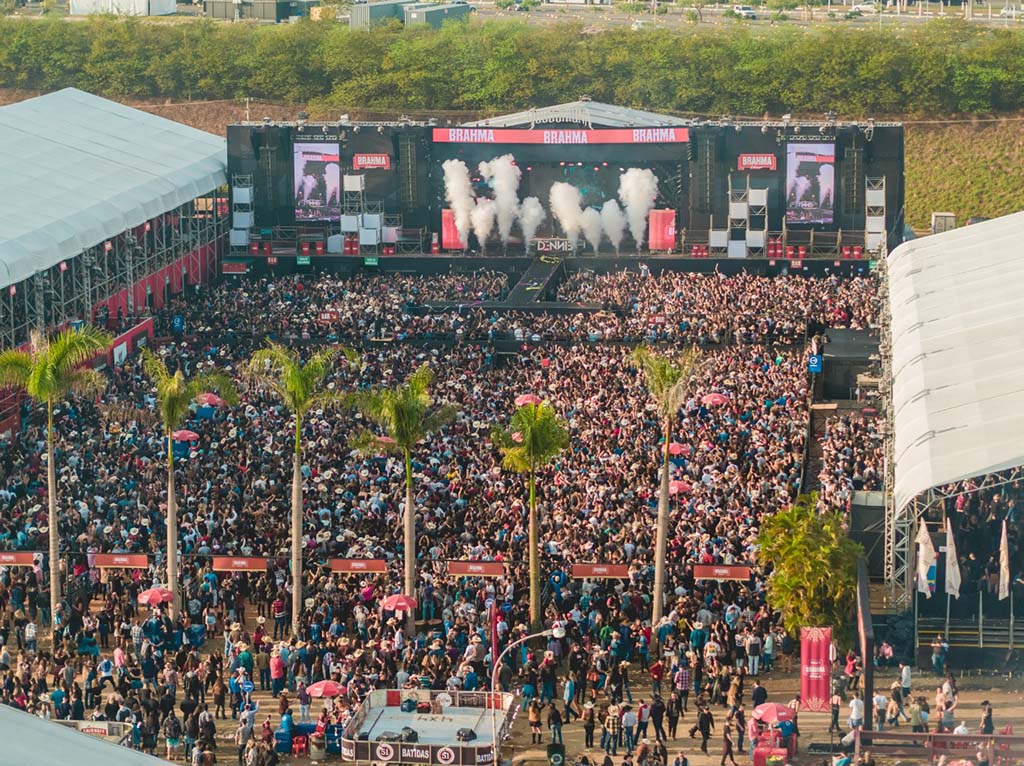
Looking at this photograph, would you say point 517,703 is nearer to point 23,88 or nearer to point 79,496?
point 79,496

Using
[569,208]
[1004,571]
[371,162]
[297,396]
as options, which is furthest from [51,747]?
[569,208]

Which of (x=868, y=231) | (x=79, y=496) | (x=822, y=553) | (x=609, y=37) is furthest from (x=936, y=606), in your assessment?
(x=609, y=37)

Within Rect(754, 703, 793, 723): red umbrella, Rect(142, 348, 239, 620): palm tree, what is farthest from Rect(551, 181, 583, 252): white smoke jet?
Rect(754, 703, 793, 723): red umbrella

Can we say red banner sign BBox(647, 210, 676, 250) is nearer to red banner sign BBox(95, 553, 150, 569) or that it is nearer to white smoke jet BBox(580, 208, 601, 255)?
white smoke jet BBox(580, 208, 601, 255)

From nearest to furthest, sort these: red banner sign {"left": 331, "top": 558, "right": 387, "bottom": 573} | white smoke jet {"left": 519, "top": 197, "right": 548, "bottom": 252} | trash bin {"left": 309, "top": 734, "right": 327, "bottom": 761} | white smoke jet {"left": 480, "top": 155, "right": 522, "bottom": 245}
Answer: trash bin {"left": 309, "top": 734, "right": 327, "bottom": 761}, red banner sign {"left": 331, "top": 558, "right": 387, "bottom": 573}, white smoke jet {"left": 480, "top": 155, "right": 522, "bottom": 245}, white smoke jet {"left": 519, "top": 197, "right": 548, "bottom": 252}

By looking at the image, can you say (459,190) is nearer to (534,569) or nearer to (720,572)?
(534,569)
